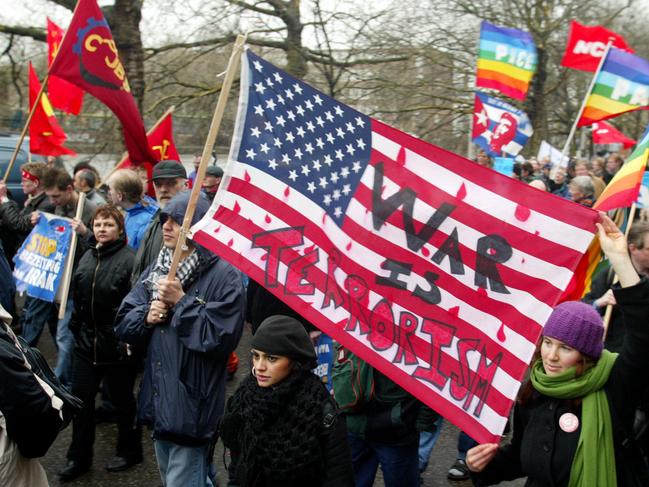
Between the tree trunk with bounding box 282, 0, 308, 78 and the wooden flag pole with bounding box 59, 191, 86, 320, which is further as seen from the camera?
the tree trunk with bounding box 282, 0, 308, 78

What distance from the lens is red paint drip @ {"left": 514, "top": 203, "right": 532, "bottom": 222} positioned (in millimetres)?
2578

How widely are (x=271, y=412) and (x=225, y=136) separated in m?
11.0

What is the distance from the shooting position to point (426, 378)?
2.63m

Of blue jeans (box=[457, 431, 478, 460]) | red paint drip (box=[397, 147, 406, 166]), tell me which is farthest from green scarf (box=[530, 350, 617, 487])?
blue jeans (box=[457, 431, 478, 460])

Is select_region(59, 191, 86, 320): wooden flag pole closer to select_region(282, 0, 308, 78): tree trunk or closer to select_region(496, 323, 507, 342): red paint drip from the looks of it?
select_region(496, 323, 507, 342): red paint drip

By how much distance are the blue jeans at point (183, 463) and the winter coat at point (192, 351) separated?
0.07 m

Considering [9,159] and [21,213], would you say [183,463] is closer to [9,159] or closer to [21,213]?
[21,213]

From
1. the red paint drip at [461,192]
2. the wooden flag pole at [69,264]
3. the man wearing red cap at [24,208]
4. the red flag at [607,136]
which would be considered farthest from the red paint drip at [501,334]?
the red flag at [607,136]

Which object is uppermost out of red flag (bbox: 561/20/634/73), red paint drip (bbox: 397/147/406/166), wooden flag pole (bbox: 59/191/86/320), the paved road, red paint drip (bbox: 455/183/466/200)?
red flag (bbox: 561/20/634/73)

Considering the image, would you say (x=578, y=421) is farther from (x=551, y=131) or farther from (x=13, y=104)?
(x=551, y=131)

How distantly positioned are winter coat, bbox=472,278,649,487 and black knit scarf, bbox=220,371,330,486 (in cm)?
75

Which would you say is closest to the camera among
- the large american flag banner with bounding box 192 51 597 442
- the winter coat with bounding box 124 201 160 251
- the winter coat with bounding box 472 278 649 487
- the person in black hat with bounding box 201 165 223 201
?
the winter coat with bounding box 472 278 649 487

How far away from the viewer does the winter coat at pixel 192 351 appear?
3.17 metres

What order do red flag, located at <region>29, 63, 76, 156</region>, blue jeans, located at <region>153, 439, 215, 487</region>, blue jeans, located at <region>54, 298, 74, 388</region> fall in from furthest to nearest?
red flag, located at <region>29, 63, 76, 156</region>
blue jeans, located at <region>54, 298, 74, 388</region>
blue jeans, located at <region>153, 439, 215, 487</region>
